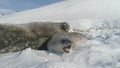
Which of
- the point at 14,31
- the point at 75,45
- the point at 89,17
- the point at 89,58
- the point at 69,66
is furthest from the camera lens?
the point at 89,17

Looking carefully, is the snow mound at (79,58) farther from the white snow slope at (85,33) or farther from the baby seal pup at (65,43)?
the baby seal pup at (65,43)

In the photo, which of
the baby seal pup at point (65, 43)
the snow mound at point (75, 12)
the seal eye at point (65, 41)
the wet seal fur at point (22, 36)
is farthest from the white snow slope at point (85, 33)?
the wet seal fur at point (22, 36)

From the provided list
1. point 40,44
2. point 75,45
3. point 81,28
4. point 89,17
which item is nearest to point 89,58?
point 75,45

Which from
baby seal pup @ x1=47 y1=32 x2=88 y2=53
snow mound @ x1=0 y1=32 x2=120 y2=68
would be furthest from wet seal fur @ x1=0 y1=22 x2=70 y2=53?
snow mound @ x1=0 y1=32 x2=120 y2=68

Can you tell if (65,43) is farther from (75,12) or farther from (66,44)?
(75,12)

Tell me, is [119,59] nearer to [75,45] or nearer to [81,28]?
[75,45]

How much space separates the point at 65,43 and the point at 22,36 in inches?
37.9

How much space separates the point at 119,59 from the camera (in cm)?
383

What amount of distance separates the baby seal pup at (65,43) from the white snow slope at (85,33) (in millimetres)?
194

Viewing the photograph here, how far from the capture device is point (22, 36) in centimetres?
565

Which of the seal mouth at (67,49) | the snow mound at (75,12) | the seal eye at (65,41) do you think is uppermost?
the snow mound at (75,12)

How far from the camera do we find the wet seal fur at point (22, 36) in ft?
18.0

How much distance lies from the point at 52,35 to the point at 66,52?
1123mm

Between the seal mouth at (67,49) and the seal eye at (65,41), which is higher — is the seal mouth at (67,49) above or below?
below
